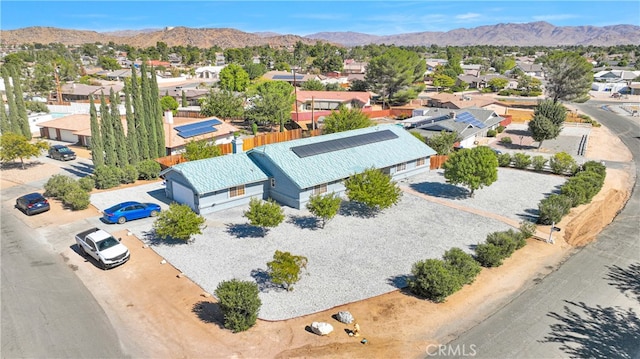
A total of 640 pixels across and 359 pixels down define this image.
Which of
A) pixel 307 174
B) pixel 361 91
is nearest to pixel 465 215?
pixel 307 174

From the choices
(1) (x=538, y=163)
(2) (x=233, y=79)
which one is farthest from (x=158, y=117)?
(2) (x=233, y=79)

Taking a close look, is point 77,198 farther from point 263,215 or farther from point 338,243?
point 338,243

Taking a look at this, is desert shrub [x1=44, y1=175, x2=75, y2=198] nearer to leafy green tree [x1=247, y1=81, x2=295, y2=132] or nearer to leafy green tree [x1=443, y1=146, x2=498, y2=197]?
leafy green tree [x1=247, y1=81, x2=295, y2=132]

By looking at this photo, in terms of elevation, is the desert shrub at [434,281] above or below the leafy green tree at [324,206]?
below

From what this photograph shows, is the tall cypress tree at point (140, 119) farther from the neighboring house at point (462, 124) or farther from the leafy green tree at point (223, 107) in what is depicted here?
the neighboring house at point (462, 124)

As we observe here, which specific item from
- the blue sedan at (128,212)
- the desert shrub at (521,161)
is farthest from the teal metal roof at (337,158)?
the desert shrub at (521,161)

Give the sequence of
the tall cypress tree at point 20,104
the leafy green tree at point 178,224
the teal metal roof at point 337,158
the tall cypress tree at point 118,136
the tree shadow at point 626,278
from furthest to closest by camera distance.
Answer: the tall cypress tree at point 20,104
the tall cypress tree at point 118,136
the teal metal roof at point 337,158
the leafy green tree at point 178,224
the tree shadow at point 626,278
